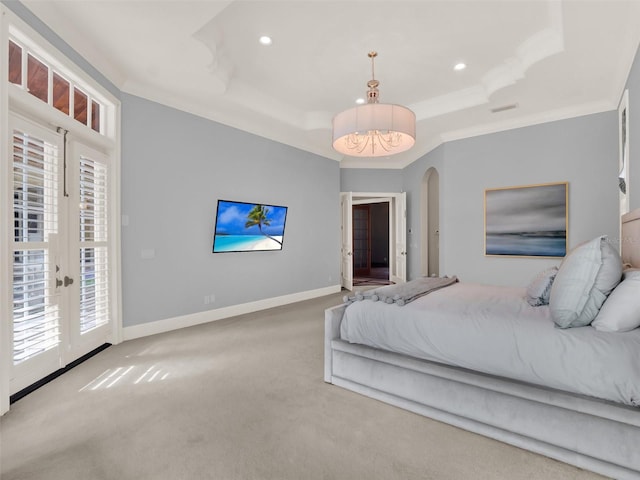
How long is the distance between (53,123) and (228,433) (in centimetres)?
286

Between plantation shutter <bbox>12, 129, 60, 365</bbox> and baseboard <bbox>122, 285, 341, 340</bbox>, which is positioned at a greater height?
plantation shutter <bbox>12, 129, 60, 365</bbox>

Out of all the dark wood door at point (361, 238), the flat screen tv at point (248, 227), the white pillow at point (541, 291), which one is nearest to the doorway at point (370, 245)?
the dark wood door at point (361, 238)

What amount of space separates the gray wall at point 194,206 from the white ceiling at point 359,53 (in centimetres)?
33

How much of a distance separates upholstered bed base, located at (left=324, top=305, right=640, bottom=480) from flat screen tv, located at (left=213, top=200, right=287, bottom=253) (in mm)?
2716

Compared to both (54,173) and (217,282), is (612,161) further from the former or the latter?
(54,173)

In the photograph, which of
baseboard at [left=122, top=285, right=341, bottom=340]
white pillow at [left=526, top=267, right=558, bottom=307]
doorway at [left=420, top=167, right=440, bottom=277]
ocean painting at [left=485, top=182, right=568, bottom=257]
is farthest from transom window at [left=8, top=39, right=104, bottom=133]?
doorway at [left=420, top=167, right=440, bottom=277]

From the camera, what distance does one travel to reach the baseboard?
3791 mm

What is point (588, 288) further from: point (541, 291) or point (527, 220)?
point (527, 220)

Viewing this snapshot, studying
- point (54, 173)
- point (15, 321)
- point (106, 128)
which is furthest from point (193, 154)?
point (15, 321)

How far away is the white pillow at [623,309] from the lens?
1.64m

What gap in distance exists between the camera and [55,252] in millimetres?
2719

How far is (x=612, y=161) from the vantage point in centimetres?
418

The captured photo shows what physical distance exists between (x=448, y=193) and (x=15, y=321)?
550cm

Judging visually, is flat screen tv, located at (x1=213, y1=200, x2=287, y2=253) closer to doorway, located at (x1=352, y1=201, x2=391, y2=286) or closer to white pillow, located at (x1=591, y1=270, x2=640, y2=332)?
doorway, located at (x1=352, y1=201, x2=391, y2=286)
